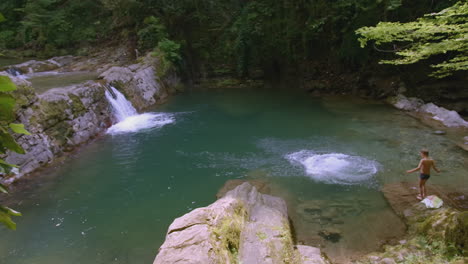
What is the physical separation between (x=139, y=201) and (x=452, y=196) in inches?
283

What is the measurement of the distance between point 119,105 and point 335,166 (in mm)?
9641

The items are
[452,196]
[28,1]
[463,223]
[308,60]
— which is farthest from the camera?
[28,1]

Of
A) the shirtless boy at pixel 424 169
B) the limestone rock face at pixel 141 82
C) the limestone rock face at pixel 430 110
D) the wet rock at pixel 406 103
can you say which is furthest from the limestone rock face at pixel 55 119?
the limestone rock face at pixel 430 110

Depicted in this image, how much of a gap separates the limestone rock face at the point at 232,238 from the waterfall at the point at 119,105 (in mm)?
9009

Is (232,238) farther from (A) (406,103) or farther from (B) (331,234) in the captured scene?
(A) (406,103)

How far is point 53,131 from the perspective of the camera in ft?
32.5

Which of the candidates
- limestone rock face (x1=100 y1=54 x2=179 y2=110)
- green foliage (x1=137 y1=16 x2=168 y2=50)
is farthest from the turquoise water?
green foliage (x1=137 y1=16 x2=168 y2=50)

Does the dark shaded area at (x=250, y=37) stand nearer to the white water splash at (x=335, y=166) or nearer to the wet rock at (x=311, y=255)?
the white water splash at (x=335, y=166)

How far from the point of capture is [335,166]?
8.53 metres

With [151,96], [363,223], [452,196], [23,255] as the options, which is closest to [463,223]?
[363,223]

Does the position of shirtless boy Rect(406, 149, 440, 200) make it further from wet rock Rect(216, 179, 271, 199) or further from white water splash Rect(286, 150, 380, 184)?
wet rock Rect(216, 179, 271, 199)

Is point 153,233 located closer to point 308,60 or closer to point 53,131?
point 53,131

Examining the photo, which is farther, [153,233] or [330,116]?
[330,116]

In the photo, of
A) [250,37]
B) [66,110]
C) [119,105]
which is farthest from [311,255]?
[250,37]
